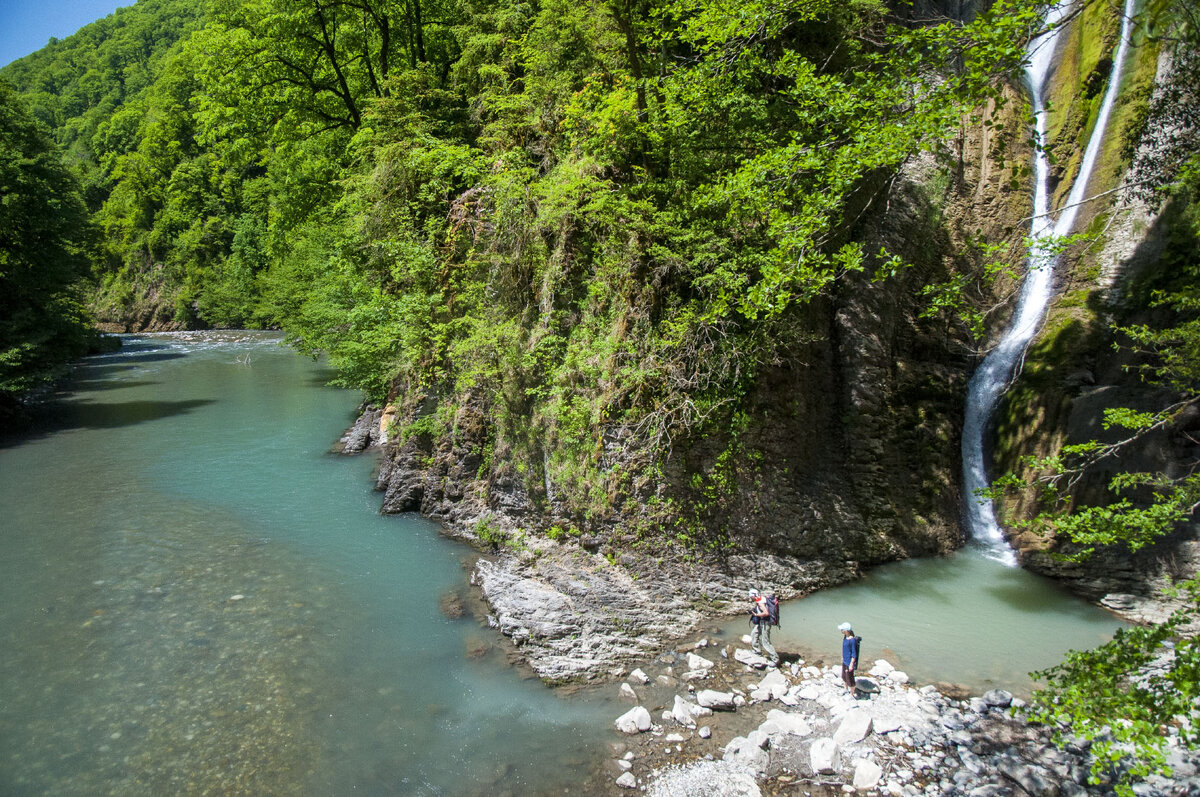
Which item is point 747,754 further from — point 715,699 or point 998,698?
point 998,698

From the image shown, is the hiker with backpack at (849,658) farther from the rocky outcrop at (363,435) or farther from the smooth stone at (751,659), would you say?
the rocky outcrop at (363,435)

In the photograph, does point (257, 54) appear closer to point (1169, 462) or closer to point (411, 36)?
point (411, 36)

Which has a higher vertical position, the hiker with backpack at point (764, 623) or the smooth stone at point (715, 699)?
the hiker with backpack at point (764, 623)

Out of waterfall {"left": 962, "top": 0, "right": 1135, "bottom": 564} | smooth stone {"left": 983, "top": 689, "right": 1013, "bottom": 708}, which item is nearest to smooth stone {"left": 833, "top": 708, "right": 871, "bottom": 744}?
smooth stone {"left": 983, "top": 689, "right": 1013, "bottom": 708}

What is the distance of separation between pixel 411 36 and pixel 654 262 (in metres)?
14.5

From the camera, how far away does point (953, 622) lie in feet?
32.9

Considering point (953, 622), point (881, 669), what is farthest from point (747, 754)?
point (953, 622)

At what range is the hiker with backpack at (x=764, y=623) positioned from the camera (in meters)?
9.21

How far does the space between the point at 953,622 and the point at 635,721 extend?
18.1 feet

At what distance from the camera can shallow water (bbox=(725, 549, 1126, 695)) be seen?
29.7ft

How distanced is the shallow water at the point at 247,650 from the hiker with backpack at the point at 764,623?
2.56 m

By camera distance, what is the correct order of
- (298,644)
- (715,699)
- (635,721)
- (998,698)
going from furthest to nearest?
(298,644), (715,699), (998,698), (635,721)

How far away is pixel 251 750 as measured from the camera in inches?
306

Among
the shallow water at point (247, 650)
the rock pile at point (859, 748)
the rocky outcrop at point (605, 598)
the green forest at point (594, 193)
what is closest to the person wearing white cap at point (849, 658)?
the rock pile at point (859, 748)
